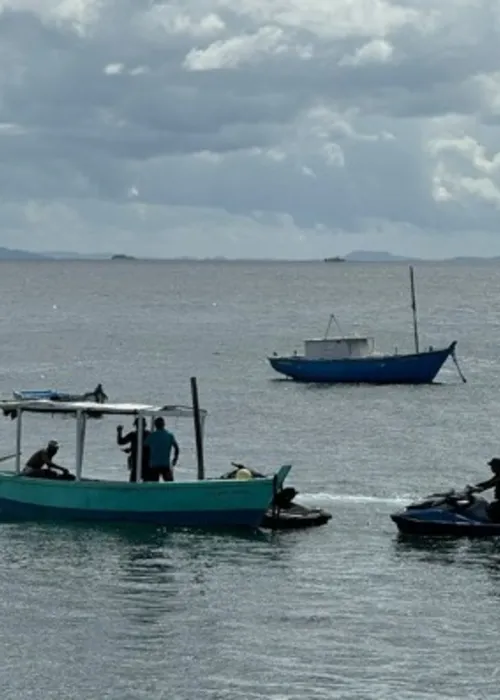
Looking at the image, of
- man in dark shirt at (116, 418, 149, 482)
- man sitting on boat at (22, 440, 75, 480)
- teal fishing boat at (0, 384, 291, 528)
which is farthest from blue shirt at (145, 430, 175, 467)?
man sitting on boat at (22, 440, 75, 480)

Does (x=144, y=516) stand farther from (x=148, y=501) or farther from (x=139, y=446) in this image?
(x=139, y=446)

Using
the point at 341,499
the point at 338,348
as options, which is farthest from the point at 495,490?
the point at 338,348

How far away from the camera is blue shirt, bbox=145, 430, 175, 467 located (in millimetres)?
39531

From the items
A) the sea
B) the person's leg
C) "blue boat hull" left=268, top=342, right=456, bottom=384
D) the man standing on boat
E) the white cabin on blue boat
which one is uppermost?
the white cabin on blue boat

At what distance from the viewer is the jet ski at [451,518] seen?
126 feet

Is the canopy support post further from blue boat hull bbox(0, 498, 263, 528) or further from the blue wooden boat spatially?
the blue wooden boat

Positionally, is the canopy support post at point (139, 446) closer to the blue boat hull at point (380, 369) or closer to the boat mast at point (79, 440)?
the boat mast at point (79, 440)

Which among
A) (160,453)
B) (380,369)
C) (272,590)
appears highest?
(380,369)

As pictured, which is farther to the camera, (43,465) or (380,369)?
(380,369)

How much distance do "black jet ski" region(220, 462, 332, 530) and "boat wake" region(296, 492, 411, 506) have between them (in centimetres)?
375

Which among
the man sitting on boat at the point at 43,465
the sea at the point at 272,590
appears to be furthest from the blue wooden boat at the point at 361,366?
the man sitting on boat at the point at 43,465

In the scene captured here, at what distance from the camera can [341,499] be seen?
45781 millimetres

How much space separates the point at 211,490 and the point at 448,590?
22.8 ft

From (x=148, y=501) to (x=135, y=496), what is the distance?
1.01 feet
